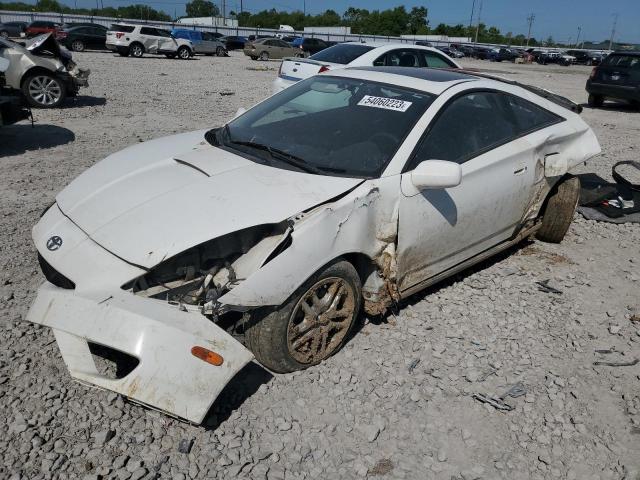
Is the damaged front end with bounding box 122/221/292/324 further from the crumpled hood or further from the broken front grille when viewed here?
the broken front grille

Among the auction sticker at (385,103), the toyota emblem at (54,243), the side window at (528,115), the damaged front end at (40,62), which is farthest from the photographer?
the damaged front end at (40,62)

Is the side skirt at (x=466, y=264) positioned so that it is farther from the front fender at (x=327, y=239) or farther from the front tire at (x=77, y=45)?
the front tire at (x=77, y=45)

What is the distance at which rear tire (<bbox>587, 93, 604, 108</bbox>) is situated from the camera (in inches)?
590

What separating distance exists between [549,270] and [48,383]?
3.84 meters

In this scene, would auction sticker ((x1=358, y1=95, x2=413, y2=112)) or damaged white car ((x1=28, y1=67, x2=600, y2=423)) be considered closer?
damaged white car ((x1=28, y1=67, x2=600, y2=423))

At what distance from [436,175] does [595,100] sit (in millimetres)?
14639

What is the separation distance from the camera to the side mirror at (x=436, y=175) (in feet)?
9.94

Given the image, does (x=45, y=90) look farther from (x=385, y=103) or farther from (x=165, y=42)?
(x=165, y=42)

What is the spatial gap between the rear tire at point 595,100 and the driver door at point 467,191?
12.8 m

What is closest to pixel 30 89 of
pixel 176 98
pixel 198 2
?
pixel 176 98

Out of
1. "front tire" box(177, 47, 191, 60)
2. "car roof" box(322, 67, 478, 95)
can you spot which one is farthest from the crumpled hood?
"front tire" box(177, 47, 191, 60)

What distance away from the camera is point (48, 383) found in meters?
2.79

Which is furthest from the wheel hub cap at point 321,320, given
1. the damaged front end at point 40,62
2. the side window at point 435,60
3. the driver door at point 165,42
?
the driver door at point 165,42

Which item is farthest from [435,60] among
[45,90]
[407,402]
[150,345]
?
[150,345]
